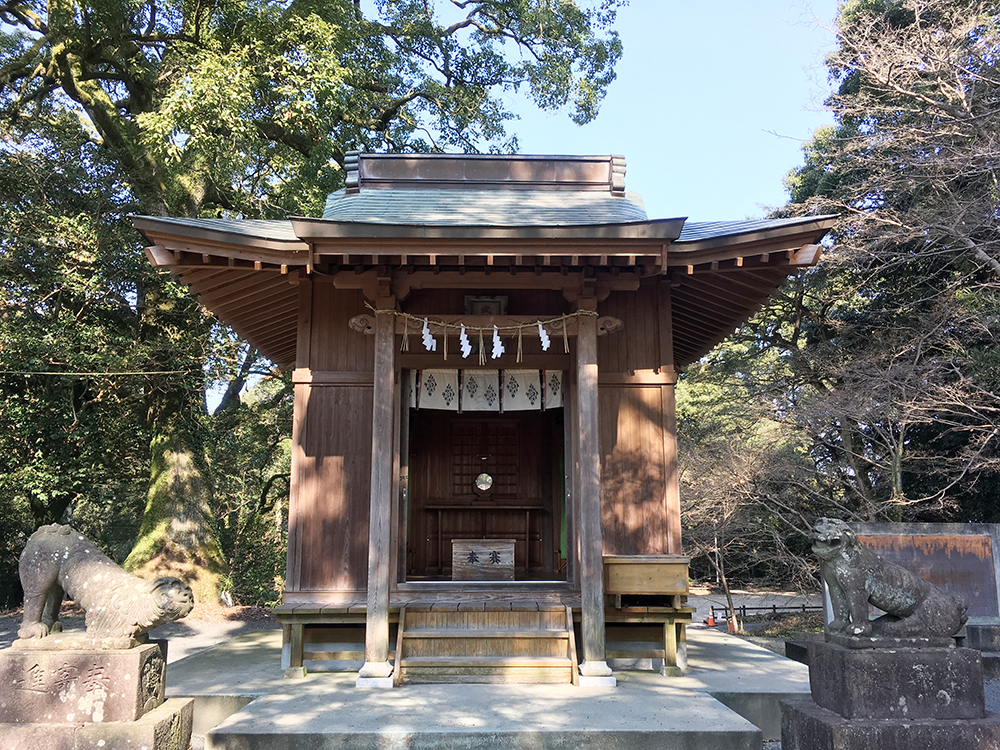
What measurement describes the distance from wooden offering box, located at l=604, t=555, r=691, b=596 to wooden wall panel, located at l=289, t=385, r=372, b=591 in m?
2.46

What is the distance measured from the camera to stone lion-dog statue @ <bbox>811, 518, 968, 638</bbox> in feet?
14.2

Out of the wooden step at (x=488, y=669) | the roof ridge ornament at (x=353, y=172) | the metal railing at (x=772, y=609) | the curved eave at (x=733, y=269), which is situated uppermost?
the roof ridge ornament at (x=353, y=172)

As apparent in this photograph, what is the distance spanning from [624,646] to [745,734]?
7.56ft

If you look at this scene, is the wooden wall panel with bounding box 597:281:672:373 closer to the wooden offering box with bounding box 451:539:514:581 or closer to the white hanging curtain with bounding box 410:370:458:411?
the white hanging curtain with bounding box 410:370:458:411

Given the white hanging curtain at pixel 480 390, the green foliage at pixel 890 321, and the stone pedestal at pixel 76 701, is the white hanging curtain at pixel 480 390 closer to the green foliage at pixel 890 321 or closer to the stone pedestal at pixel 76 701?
the stone pedestal at pixel 76 701

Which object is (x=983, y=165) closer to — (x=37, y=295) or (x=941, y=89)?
(x=941, y=89)

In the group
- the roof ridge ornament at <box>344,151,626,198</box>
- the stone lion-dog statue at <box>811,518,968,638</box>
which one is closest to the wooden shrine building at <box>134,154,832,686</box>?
the roof ridge ornament at <box>344,151,626,198</box>

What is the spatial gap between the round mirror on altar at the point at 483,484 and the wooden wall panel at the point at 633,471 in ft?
12.5

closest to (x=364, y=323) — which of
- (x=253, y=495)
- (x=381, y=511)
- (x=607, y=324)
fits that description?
(x=381, y=511)

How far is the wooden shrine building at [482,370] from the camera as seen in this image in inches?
250

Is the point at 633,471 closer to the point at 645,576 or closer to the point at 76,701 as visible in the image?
the point at 645,576

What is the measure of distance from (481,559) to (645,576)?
3.55 meters

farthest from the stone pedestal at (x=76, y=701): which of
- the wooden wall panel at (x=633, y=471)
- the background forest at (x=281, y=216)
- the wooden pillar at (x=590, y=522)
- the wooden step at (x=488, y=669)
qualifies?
the background forest at (x=281, y=216)

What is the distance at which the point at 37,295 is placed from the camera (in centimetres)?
1320
